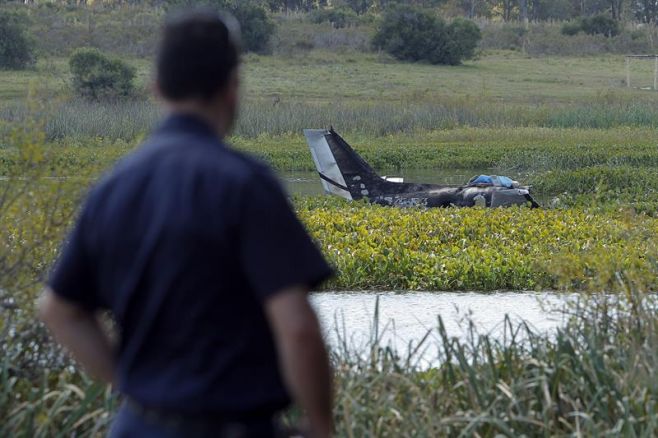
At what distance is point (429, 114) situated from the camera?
1319 inches

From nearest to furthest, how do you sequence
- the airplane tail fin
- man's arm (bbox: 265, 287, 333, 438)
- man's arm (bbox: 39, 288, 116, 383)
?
man's arm (bbox: 265, 287, 333, 438) < man's arm (bbox: 39, 288, 116, 383) < the airplane tail fin

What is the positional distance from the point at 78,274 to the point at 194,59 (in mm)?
589

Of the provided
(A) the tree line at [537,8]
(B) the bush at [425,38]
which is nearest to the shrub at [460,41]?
(B) the bush at [425,38]

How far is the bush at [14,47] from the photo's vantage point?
151 feet

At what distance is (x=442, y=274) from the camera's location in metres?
10.6

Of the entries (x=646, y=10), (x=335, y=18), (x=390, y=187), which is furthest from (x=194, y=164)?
(x=646, y=10)

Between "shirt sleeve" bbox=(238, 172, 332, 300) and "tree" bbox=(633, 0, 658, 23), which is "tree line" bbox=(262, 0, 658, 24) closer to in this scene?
"tree" bbox=(633, 0, 658, 23)

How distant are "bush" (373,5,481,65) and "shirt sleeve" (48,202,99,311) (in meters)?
51.1

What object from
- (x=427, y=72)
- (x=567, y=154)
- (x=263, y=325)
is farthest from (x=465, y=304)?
(x=427, y=72)

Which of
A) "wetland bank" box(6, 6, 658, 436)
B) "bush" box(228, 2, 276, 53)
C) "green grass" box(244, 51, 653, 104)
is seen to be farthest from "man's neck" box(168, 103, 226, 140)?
"bush" box(228, 2, 276, 53)

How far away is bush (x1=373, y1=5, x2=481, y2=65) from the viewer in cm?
5338

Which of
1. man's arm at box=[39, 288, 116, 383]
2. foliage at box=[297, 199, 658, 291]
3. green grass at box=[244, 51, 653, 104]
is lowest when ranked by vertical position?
green grass at box=[244, 51, 653, 104]

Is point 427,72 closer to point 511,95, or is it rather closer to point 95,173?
point 511,95

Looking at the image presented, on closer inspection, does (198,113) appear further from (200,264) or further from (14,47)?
(14,47)
